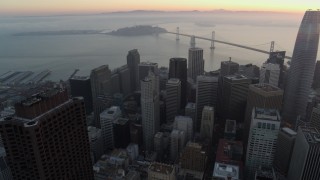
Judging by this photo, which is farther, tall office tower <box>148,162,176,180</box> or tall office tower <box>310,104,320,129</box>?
tall office tower <box>310,104,320,129</box>

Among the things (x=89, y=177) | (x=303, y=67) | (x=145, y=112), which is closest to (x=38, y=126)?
(x=89, y=177)

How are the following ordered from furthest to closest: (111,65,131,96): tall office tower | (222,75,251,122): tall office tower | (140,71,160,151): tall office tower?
(111,65,131,96): tall office tower, (222,75,251,122): tall office tower, (140,71,160,151): tall office tower

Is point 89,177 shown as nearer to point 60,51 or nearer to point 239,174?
point 239,174

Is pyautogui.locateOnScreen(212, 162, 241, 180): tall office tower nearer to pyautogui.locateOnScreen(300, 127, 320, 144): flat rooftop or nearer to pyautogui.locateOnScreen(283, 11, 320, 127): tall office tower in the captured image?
pyautogui.locateOnScreen(300, 127, 320, 144): flat rooftop

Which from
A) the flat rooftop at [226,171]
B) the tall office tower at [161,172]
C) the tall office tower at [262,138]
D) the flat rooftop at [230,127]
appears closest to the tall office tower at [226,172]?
the flat rooftop at [226,171]

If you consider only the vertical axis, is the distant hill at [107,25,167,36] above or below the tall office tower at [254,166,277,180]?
above

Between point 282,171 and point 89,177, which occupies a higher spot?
point 89,177

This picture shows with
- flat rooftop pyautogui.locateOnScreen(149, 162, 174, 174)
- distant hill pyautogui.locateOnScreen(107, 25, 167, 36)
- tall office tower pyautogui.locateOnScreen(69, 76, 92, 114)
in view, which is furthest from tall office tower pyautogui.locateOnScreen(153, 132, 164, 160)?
distant hill pyautogui.locateOnScreen(107, 25, 167, 36)
